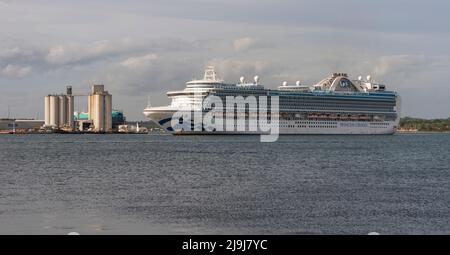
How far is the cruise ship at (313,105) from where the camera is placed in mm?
101000

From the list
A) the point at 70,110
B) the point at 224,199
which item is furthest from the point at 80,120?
the point at 224,199

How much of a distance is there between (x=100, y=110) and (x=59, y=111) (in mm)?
15257

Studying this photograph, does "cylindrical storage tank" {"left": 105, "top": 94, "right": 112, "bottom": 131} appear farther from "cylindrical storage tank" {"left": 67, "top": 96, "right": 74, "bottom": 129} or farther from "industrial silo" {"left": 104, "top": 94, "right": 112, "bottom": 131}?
"cylindrical storage tank" {"left": 67, "top": 96, "right": 74, "bottom": 129}

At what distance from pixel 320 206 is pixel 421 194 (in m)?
5.87

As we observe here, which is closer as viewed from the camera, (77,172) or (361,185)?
(361,185)

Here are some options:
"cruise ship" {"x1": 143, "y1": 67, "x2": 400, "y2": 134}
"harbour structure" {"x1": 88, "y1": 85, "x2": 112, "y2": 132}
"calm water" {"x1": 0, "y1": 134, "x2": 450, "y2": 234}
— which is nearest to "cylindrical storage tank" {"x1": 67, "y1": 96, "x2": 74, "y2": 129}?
"harbour structure" {"x1": 88, "y1": 85, "x2": 112, "y2": 132}

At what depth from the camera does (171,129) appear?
103 metres

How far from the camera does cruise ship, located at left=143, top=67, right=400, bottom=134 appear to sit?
331 ft

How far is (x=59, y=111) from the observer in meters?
187

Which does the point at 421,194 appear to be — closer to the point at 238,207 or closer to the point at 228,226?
the point at 238,207

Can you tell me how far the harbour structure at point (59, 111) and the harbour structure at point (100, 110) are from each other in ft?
29.4

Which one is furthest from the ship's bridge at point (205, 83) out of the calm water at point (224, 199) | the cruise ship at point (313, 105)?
the calm water at point (224, 199)
